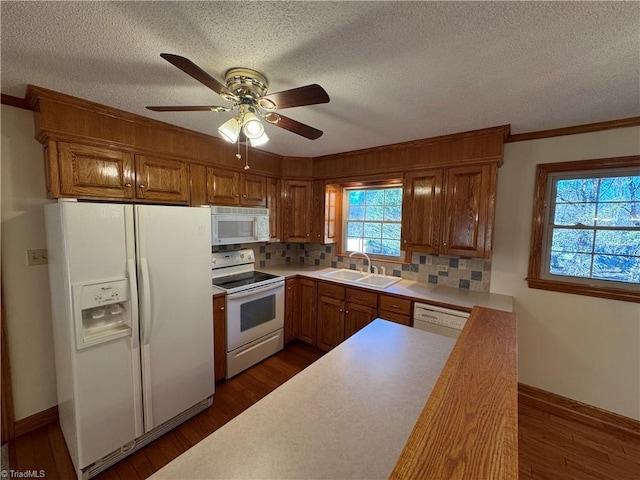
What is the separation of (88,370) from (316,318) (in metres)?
1.96

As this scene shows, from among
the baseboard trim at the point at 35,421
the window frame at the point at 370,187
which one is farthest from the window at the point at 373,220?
the baseboard trim at the point at 35,421

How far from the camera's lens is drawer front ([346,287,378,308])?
2555mm

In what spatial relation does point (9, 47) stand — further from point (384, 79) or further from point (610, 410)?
point (610, 410)

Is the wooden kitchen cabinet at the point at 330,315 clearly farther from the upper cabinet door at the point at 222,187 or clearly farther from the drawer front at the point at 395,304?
the upper cabinet door at the point at 222,187

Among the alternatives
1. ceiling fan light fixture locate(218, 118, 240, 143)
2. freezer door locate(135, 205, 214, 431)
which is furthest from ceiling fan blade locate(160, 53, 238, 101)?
freezer door locate(135, 205, 214, 431)

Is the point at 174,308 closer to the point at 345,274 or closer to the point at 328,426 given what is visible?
the point at 328,426

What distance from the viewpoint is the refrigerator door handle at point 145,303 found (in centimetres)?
168

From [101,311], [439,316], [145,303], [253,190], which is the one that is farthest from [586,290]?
[101,311]

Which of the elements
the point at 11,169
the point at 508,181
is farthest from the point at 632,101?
the point at 11,169

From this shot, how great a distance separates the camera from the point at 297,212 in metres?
3.29

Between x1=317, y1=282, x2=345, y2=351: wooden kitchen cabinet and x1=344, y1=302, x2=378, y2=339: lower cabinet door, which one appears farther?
x1=317, y1=282, x2=345, y2=351: wooden kitchen cabinet

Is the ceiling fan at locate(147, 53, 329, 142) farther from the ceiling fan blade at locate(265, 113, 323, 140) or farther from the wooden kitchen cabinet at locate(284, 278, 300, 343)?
the wooden kitchen cabinet at locate(284, 278, 300, 343)

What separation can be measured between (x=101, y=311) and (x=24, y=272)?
0.74 meters

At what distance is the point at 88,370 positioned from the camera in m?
1.54
